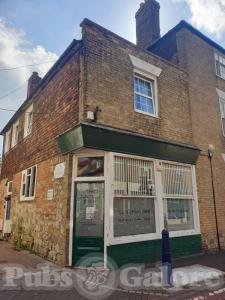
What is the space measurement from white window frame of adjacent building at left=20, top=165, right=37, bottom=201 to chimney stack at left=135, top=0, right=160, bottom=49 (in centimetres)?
851

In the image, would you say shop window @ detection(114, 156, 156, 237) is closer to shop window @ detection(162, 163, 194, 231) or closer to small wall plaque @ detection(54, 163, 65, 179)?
shop window @ detection(162, 163, 194, 231)

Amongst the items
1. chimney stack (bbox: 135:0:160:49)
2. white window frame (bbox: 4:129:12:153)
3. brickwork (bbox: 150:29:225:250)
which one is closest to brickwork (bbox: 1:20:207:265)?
brickwork (bbox: 150:29:225:250)

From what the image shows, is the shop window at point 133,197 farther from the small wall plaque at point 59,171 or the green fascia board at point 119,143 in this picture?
the small wall plaque at point 59,171

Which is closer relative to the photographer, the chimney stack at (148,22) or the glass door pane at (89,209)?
the glass door pane at (89,209)

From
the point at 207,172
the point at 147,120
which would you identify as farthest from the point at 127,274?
the point at 207,172

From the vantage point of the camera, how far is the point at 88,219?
6586mm

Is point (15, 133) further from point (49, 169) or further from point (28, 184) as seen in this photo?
point (49, 169)

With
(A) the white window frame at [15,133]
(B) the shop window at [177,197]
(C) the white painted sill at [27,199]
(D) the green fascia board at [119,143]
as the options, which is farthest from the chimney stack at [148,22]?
(C) the white painted sill at [27,199]

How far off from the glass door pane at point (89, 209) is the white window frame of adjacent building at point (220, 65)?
9.05m

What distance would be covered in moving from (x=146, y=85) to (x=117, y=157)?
3.39m

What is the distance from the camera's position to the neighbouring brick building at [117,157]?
6.62 m

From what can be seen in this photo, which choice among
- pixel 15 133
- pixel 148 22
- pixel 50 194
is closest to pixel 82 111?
pixel 50 194

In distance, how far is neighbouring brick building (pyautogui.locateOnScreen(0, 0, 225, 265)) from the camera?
662 centimetres

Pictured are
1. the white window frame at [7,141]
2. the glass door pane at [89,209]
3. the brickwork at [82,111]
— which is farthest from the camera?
the white window frame at [7,141]
